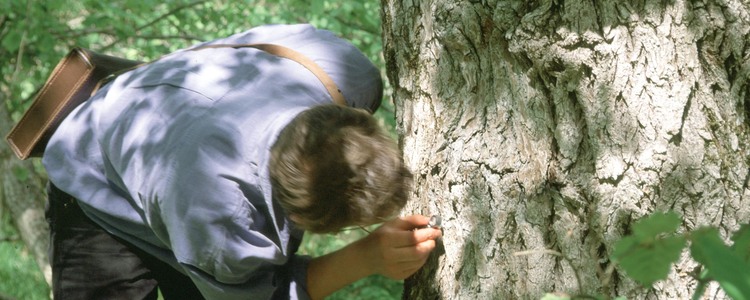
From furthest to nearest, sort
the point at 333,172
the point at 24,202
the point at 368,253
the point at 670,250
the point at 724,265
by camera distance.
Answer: the point at 24,202
the point at 368,253
the point at 333,172
the point at 670,250
the point at 724,265

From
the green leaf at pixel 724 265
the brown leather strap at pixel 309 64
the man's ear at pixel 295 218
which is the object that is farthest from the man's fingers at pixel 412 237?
the green leaf at pixel 724 265

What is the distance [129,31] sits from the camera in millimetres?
4586

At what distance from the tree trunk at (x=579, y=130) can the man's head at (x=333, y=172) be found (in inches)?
6.0

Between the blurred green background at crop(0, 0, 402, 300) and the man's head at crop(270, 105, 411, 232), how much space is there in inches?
87.8

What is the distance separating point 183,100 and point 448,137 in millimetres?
598

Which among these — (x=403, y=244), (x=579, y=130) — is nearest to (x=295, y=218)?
(x=403, y=244)

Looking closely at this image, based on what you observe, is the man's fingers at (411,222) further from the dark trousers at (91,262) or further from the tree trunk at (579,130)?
the dark trousers at (91,262)

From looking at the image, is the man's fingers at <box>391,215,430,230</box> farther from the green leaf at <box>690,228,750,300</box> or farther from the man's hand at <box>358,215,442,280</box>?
the green leaf at <box>690,228,750,300</box>

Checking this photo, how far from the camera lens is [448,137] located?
1.76 metres

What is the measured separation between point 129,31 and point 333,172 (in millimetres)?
3268

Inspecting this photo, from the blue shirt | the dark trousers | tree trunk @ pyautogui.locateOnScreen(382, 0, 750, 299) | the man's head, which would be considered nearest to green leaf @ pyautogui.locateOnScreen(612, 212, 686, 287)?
tree trunk @ pyautogui.locateOnScreen(382, 0, 750, 299)

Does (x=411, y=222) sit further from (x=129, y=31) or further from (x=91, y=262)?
(x=129, y=31)

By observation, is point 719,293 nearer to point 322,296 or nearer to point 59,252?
point 322,296

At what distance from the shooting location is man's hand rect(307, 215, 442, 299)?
178 cm
